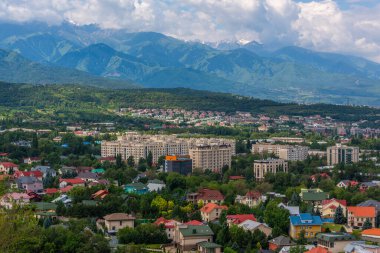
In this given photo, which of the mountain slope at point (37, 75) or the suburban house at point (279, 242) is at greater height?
the mountain slope at point (37, 75)

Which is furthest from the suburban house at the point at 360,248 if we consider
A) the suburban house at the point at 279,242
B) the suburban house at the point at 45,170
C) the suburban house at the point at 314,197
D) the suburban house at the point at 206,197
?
the suburban house at the point at 45,170

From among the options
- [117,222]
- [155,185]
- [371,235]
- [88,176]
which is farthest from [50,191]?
[371,235]

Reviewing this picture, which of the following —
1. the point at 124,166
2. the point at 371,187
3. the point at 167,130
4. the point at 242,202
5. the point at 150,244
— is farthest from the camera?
the point at 167,130

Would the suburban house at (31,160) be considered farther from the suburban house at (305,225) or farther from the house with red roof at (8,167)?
the suburban house at (305,225)

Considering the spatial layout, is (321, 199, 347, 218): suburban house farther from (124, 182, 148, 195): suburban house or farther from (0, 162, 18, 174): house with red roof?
(0, 162, 18, 174): house with red roof

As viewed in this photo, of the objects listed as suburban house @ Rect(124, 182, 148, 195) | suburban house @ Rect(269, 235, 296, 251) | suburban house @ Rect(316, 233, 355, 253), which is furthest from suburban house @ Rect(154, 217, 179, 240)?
suburban house @ Rect(124, 182, 148, 195)

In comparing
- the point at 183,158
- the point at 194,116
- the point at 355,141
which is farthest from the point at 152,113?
the point at 183,158

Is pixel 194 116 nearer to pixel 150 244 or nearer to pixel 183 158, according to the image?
pixel 183 158
